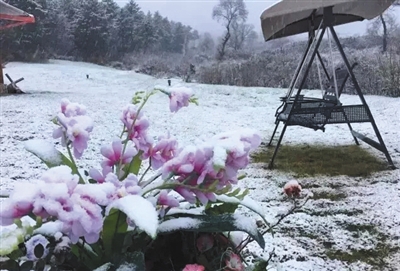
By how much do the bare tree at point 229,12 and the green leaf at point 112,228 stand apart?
19.0 m

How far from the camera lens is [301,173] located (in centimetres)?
279

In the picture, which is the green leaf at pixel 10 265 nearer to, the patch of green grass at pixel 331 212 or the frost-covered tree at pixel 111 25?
the patch of green grass at pixel 331 212

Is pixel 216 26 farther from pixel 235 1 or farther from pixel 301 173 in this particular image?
pixel 301 173

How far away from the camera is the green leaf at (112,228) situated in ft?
2.08

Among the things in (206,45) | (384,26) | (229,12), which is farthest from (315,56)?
(206,45)

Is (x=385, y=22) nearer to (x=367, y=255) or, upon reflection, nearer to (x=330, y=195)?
(x=330, y=195)

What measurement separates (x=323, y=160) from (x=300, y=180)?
1.97 ft

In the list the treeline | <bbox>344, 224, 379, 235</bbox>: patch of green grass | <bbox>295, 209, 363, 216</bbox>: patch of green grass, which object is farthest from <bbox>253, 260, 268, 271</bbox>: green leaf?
the treeline

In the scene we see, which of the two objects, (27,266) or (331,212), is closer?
(27,266)

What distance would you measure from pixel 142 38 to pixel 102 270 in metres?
22.6

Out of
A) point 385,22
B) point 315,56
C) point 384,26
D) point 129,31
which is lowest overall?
point 129,31

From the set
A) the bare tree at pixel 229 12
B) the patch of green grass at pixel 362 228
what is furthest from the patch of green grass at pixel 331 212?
the bare tree at pixel 229 12

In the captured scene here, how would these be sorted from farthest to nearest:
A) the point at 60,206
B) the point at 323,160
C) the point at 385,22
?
1. the point at 385,22
2. the point at 323,160
3. the point at 60,206

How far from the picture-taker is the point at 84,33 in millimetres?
20125
